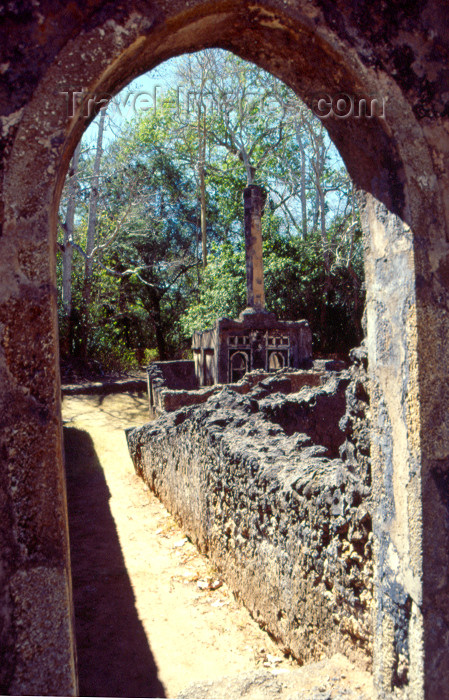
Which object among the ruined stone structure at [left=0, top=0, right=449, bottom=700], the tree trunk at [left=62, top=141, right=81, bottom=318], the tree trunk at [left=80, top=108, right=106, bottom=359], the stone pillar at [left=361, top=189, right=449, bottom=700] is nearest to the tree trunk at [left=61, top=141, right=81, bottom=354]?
the tree trunk at [left=62, top=141, right=81, bottom=318]

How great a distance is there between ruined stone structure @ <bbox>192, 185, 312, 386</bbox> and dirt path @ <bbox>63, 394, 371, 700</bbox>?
6433mm

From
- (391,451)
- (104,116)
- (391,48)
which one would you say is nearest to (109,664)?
(391,451)

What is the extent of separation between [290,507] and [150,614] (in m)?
1.89

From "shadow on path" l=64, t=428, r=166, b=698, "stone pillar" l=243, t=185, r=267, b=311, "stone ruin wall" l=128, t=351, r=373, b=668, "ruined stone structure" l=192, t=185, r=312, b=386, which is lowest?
"shadow on path" l=64, t=428, r=166, b=698

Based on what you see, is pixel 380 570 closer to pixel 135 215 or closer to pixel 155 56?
pixel 155 56

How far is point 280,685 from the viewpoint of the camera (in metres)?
2.60

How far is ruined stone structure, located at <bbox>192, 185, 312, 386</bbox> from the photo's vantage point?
45.1 feet

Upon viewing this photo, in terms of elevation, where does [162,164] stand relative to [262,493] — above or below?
above

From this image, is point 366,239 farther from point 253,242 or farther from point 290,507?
point 253,242

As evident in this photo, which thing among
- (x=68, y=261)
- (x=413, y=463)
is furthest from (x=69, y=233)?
(x=413, y=463)

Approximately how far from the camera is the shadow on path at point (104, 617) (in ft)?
11.3

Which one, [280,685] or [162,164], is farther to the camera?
[162,164]

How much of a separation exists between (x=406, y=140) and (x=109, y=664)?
360cm

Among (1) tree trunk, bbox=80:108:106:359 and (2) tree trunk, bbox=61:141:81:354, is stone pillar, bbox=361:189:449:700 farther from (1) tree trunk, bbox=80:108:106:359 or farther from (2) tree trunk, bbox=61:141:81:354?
(1) tree trunk, bbox=80:108:106:359
